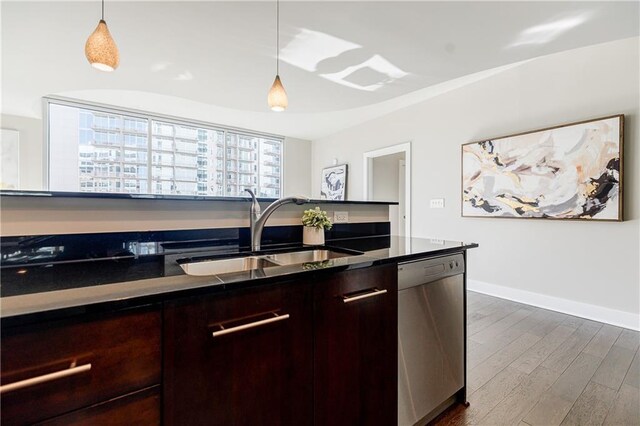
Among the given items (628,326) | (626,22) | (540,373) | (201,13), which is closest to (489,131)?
(626,22)

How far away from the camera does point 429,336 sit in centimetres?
136

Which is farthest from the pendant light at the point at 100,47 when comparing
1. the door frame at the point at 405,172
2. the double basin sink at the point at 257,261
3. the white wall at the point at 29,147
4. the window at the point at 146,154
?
the white wall at the point at 29,147

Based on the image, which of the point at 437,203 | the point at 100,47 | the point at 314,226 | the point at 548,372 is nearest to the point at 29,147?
the point at 100,47

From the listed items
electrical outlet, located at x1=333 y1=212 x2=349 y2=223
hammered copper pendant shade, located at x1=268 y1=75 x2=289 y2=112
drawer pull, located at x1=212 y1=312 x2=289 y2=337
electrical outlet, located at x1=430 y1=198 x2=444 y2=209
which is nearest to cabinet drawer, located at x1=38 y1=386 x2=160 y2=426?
drawer pull, located at x1=212 y1=312 x2=289 y2=337

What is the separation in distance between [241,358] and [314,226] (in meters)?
0.92

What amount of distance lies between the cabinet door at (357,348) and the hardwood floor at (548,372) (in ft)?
1.81

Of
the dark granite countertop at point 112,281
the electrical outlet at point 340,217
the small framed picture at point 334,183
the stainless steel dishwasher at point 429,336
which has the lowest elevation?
the stainless steel dishwasher at point 429,336

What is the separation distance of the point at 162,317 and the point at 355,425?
0.87 metres

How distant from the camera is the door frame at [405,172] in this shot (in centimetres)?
427

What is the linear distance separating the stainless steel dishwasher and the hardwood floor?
0.70 feet

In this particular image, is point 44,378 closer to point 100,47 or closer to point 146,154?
point 100,47

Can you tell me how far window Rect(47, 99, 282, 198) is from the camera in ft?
13.8

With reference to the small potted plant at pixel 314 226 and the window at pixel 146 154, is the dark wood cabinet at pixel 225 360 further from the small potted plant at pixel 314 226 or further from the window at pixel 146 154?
the window at pixel 146 154

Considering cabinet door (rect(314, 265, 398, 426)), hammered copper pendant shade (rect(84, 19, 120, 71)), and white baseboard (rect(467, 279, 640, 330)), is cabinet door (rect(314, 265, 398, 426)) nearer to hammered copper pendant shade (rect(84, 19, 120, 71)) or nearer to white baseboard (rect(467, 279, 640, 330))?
hammered copper pendant shade (rect(84, 19, 120, 71))
